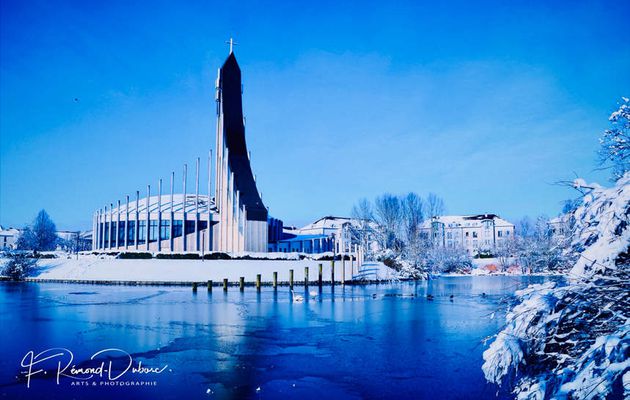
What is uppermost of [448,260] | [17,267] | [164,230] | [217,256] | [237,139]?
[237,139]

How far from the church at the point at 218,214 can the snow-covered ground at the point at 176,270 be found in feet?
18.3

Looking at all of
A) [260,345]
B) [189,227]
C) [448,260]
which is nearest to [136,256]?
[189,227]

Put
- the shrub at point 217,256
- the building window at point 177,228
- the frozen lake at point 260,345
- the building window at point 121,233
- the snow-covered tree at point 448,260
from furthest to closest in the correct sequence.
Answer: the snow-covered tree at point 448,260 → the building window at point 121,233 → the building window at point 177,228 → the shrub at point 217,256 → the frozen lake at point 260,345

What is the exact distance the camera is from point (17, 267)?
107 feet

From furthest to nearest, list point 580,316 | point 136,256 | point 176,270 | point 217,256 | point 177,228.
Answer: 1. point 177,228
2. point 217,256
3. point 136,256
4. point 176,270
5. point 580,316

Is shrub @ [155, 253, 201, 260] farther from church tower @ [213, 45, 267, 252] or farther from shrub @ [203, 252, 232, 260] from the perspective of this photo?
church tower @ [213, 45, 267, 252]

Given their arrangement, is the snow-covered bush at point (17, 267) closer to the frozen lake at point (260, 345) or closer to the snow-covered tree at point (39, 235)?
the frozen lake at point (260, 345)

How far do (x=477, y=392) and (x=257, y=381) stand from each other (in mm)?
3604

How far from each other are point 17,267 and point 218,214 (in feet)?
52.8

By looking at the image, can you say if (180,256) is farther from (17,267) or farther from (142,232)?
(142,232)

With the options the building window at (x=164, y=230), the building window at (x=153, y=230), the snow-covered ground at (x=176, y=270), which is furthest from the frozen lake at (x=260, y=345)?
the building window at (x=153, y=230)

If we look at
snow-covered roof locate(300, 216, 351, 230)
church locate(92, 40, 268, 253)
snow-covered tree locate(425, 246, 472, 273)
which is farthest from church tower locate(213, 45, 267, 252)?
snow-covered roof locate(300, 216, 351, 230)

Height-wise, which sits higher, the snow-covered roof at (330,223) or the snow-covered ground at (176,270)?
the snow-covered roof at (330,223)

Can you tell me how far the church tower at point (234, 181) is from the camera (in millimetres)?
39531
